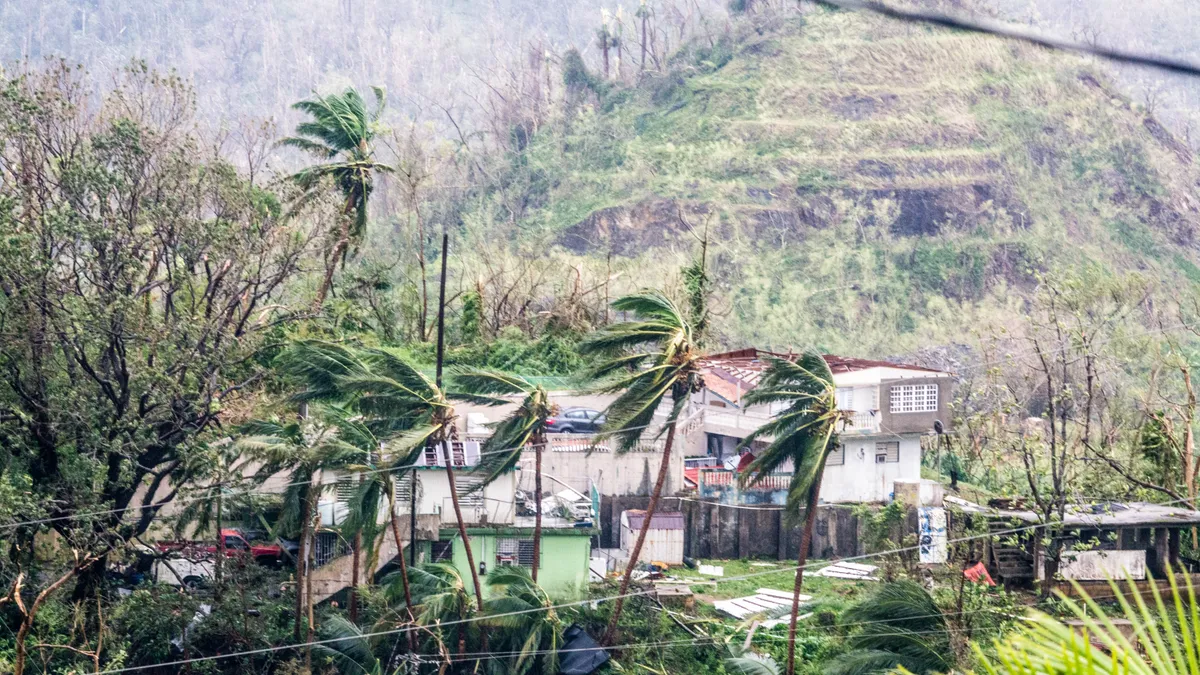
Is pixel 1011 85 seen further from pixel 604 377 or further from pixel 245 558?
pixel 245 558

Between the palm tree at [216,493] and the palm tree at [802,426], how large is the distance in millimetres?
7737

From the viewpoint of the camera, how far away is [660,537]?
2386 centimetres

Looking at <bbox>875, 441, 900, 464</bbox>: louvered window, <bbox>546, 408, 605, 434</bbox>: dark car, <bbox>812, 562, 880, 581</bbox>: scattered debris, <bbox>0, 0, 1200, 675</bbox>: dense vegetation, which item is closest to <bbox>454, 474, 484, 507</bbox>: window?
<bbox>0, 0, 1200, 675</bbox>: dense vegetation

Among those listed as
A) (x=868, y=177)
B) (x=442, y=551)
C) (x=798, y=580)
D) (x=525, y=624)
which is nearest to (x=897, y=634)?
(x=798, y=580)

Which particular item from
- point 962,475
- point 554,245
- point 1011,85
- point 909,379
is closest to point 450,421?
point 909,379

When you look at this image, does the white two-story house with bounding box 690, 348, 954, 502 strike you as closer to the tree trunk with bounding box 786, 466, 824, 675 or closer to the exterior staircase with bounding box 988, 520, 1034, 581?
the tree trunk with bounding box 786, 466, 824, 675

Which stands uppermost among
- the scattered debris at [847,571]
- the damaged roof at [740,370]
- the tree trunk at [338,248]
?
the tree trunk at [338,248]

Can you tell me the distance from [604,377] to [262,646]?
665cm

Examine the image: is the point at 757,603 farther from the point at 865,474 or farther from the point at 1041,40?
the point at 1041,40

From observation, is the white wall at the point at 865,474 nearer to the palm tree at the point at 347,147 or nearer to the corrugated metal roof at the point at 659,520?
the corrugated metal roof at the point at 659,520

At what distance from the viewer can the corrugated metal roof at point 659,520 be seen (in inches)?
932

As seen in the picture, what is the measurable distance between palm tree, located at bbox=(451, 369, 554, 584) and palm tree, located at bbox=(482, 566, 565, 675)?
737 millimetres

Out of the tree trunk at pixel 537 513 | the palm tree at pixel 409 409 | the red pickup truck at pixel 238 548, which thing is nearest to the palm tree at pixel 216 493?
the red pickup truck at pixel 238 548

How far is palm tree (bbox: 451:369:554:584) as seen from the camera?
2069cm
